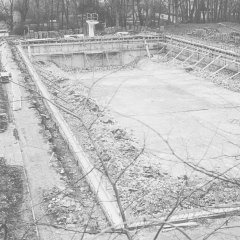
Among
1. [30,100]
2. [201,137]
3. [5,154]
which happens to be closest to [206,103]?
[201,137]

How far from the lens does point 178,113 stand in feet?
69.3

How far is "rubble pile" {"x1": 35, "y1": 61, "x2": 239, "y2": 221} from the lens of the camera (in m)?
11.0

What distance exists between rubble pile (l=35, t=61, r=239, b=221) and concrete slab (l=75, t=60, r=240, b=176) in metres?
0.57

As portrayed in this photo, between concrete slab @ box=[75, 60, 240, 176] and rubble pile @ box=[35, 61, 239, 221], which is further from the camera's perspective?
concrete slab @ box=[75, 60, 240, 176]

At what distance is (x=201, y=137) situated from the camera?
1734cm

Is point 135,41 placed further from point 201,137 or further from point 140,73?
point 201,137

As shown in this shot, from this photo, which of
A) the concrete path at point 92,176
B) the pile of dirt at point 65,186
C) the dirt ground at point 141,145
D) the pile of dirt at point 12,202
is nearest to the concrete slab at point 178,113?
the dirt ground at point 141,145

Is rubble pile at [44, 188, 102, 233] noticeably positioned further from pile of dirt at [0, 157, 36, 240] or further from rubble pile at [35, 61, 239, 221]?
rubble pile at [35, 61, 239, 221]

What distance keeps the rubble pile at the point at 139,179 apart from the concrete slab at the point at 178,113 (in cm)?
57

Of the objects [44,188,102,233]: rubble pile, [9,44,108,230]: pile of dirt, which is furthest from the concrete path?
[44,188,102,233]: rubble pile

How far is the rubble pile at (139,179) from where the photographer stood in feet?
36.1

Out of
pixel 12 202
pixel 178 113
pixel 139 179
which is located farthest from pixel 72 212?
pixel 178 113

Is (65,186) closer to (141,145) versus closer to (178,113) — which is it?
(141,145)

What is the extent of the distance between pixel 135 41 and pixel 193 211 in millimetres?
29672
